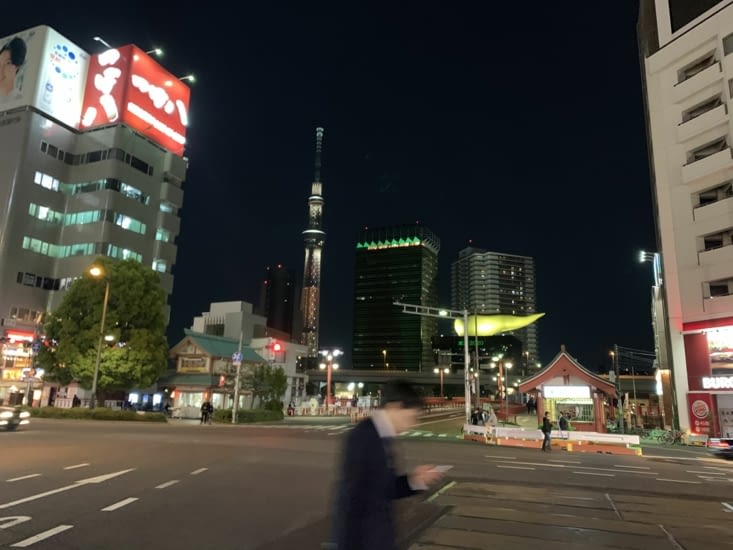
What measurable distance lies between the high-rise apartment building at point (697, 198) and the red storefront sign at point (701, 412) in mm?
55

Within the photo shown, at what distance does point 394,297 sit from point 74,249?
133771mm

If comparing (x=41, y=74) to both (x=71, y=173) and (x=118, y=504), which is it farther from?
(x=118, y=504)

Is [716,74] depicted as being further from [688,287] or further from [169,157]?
[169,157]

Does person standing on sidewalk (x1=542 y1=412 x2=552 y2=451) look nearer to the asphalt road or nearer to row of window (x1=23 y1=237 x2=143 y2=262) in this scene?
the asphalt road

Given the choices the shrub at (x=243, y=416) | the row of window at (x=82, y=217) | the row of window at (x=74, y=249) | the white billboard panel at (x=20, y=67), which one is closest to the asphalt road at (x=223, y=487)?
the shrub at (x=243, y=416)

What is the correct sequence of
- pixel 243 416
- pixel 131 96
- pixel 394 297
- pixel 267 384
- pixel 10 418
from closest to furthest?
pixel 10 418 → pixel 243 416 → pixel 267 384 → pixel 131 96 → pixel 394 297

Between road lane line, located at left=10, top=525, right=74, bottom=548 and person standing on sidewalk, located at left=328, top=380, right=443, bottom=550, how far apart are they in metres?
5.54

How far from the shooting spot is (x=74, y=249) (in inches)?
2276

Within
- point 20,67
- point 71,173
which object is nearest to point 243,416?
point 71,173

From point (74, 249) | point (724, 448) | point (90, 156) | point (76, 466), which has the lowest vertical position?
point (724, 448)

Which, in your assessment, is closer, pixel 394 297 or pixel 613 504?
pixel 613 504

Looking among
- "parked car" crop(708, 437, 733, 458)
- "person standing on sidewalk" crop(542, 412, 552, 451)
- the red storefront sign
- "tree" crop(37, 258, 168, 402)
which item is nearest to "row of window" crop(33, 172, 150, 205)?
"tree" crop(37, 258, 168, 402)

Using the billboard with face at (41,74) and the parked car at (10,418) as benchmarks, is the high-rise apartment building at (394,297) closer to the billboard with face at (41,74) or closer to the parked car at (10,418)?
the billboard with face at (41,74)

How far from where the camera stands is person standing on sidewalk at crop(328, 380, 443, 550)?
9.82ft
